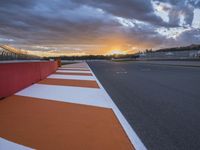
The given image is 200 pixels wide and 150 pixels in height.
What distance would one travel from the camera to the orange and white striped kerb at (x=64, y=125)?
3.76 metres

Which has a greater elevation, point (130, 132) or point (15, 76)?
point (15, 76)

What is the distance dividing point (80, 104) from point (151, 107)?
2.05 m

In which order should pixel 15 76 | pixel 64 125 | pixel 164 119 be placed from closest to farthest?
pixel 64 125 → pixel 164 119 → pixel 15 76

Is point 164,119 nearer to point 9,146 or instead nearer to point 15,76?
point 9,146

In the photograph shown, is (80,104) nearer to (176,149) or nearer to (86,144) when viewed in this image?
(86,144)

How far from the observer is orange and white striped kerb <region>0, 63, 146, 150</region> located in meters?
3.76

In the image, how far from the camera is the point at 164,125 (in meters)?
4.70

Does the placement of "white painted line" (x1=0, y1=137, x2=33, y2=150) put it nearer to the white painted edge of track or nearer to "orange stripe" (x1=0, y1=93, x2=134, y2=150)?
"orange stripe" (x1=0, y1=93, x2=134, y2=150)

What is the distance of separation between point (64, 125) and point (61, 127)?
5.1 inches

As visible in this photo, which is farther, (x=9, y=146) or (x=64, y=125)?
(x=64, y=125)

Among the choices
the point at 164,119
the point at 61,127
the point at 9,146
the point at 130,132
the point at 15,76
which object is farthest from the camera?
the point at 15,76

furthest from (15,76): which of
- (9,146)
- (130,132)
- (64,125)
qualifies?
(130,132)

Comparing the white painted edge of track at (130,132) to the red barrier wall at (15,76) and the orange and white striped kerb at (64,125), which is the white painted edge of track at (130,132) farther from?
the red barrier wall at (15,76)

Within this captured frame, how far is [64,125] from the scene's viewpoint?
4734 mm
